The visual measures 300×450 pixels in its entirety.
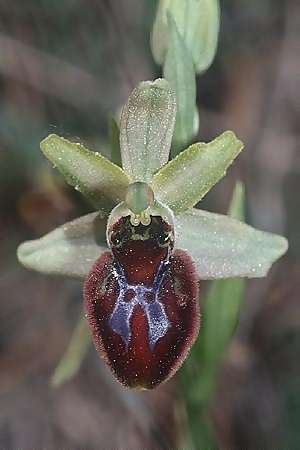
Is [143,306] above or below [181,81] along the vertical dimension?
below

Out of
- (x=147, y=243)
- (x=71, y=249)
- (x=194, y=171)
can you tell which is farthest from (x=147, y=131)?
(x=71, y=249)

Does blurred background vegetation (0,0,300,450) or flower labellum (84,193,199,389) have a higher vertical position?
Result: flower labellum (84,193,199,389)

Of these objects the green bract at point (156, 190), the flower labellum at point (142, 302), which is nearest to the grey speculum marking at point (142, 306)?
the flower labellum at point (142, 302)

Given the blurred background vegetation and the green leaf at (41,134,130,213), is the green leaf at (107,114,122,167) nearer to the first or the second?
the green leaf at (41,134,130,213)

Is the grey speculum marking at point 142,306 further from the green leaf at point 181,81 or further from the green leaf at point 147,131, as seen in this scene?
the green leaf at point 181,81

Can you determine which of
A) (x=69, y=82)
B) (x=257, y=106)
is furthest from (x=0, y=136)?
(x=257, y=106)

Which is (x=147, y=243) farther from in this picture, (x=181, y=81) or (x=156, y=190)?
(x=181, y=81)

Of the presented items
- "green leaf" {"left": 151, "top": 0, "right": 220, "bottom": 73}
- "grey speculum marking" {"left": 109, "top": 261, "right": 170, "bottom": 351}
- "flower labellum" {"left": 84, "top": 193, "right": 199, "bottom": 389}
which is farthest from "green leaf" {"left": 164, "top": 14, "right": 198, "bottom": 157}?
"grey speculum marking" {"left": 109, "top": 261, "right": 170, "bottom": 351}
